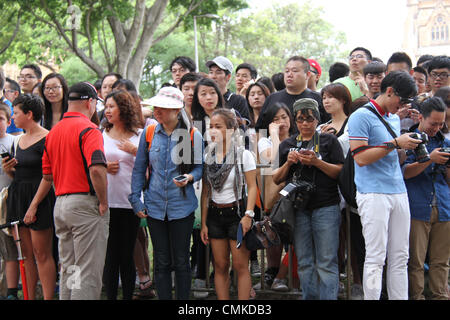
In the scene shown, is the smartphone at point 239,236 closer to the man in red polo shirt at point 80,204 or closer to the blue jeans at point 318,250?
the blue jeans at point 318,250

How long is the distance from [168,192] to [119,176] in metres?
0.61

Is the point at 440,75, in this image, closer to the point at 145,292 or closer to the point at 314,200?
the point at 314,200

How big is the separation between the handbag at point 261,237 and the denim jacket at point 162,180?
22.2 inches

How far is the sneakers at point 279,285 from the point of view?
5055 mm

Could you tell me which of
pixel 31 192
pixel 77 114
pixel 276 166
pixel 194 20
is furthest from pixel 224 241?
pixel 194 20

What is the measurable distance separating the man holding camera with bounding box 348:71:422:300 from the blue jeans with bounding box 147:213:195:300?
5.00 ft

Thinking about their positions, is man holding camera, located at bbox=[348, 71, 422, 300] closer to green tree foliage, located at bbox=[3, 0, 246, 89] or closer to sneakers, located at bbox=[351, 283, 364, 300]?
sneakers, located at bbox=[351, 283, 364, 300]

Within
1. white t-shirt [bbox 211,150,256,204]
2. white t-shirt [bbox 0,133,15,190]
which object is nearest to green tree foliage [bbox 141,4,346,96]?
white t-shirt [bbox 0,133,15,190]

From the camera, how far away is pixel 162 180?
4387 millimetres

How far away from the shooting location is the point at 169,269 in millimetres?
4371
